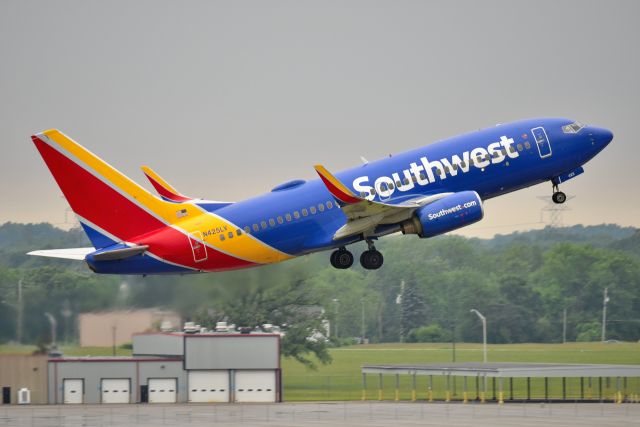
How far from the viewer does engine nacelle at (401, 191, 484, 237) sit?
237 feet

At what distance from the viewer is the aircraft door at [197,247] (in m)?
71.4

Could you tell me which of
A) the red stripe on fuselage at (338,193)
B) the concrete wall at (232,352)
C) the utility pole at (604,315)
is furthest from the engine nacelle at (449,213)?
the utility pole at (604,315)

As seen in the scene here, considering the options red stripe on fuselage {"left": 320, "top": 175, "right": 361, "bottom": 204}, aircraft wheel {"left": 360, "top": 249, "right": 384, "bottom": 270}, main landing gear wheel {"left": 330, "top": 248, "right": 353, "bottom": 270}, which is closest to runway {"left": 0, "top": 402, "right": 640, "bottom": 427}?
main landing gear wheel {"left": 330, "top": 248, "right": 353, "bottom": 270}

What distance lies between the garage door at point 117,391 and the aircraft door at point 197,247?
36.9 m

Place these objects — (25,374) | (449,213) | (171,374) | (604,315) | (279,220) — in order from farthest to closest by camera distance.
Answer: (604,315)
(171,374)
(25,374)
(449,213)
(279,220)

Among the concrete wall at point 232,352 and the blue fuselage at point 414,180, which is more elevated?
the blue fuselage at point 414,180

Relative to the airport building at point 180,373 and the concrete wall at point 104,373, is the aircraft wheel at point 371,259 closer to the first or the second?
the airport building at point 180,373

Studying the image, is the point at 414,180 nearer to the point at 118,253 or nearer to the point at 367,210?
the point at 367,210

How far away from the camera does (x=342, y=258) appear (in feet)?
250

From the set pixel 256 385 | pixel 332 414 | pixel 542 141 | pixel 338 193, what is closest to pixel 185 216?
pixel 338 193

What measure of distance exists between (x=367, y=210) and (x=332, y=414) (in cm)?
2209

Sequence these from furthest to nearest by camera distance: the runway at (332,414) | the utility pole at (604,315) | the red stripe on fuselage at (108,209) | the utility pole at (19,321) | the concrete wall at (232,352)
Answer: the utility pole at (604,315), the concrete wall at (232,352), the utility pole at (19,321), the runway at (332,414), the red stripe on fuselage at (108,209)

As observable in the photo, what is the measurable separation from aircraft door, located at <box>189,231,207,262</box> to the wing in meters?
7.20

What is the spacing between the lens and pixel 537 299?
154125 mm
